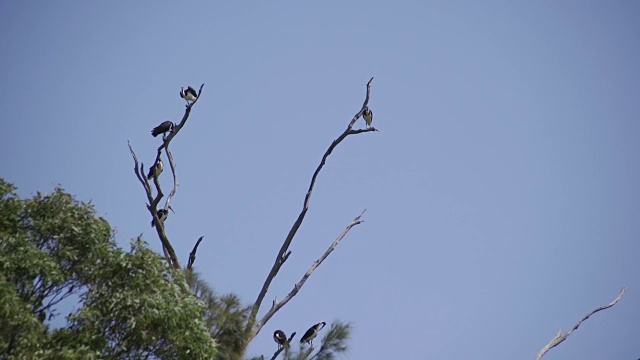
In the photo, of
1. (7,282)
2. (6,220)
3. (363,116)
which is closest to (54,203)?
(6,220)

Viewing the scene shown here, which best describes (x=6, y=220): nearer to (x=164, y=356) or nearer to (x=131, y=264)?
(x=131, y=264)

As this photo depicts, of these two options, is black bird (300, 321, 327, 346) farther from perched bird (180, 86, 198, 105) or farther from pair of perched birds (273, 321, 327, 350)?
perched bird (180, 86, 198, 105)

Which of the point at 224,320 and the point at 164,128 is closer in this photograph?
the point at 224,320

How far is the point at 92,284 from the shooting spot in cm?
1006

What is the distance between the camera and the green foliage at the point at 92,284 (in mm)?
9539

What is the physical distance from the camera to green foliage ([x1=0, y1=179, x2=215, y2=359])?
9539 mm

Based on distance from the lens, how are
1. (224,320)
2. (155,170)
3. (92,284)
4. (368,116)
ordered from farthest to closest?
(368,116)
(155,170)
(224,320)
(92,284)

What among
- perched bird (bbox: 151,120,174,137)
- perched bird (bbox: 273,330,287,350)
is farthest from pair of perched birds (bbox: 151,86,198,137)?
perched bird (bbox: 273,330,287,350)

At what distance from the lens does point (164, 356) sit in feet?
33.1

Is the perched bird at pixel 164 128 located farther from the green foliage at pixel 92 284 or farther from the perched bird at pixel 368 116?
the green foliage at pixel 92 284

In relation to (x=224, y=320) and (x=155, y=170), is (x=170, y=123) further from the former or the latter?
(x=224, y=320)

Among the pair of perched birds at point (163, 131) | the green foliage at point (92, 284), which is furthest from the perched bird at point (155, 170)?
the green foliage at point (92, 284)

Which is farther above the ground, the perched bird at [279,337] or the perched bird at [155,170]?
the perched bird at [155,170]

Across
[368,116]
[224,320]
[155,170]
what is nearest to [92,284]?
[224,320]
